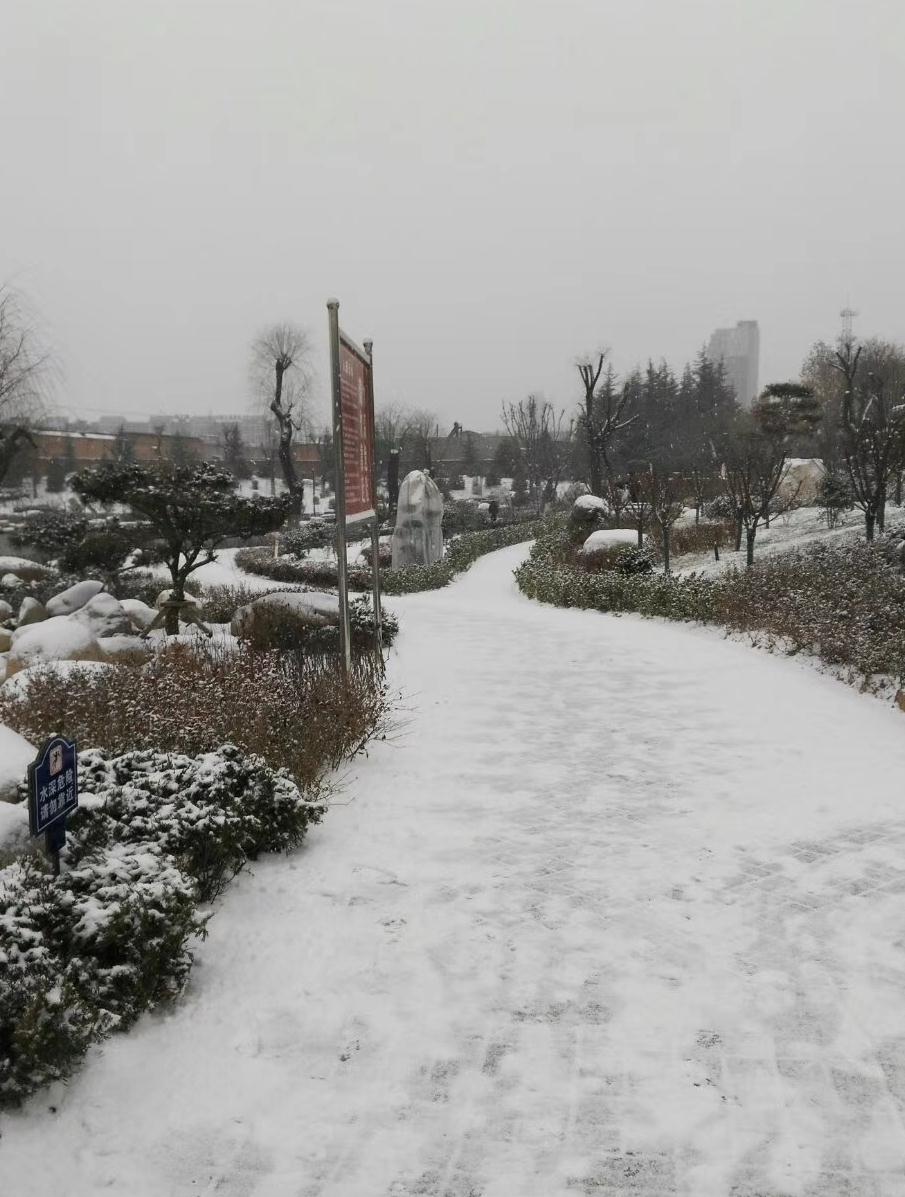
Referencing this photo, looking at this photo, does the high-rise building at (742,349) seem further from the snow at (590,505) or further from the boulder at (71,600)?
the boulder at (71,600)

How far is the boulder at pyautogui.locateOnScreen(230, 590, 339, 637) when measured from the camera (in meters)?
10.3

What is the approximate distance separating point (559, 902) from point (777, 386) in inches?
1278

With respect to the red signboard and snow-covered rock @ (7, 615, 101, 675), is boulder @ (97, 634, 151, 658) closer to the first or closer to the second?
snow-covered rock @ (7, 615, 101, 675)

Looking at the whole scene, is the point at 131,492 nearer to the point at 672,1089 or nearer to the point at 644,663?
the point at 644,663

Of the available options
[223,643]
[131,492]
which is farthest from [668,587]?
[131,492]

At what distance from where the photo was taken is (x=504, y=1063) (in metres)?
2.81

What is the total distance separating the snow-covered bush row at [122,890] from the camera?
2658mm

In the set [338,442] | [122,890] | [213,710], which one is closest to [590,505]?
[338,442]

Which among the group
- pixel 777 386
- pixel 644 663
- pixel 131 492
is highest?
pixel 777 386

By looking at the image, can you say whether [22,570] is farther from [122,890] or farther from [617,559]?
[122,890]

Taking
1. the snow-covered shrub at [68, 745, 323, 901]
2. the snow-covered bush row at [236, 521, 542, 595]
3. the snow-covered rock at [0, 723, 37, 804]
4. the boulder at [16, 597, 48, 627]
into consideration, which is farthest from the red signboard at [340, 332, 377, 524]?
the snow-covered bush row at [236, 521, 542, 595]

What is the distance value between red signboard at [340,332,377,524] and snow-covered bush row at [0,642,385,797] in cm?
145

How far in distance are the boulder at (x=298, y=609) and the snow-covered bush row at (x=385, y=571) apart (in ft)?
27.2

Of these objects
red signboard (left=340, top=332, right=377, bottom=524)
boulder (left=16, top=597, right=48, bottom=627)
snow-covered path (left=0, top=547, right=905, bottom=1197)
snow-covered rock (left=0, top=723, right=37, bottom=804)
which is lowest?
snow-covered path (left=0, top=547, right=905, bottom=1197)
